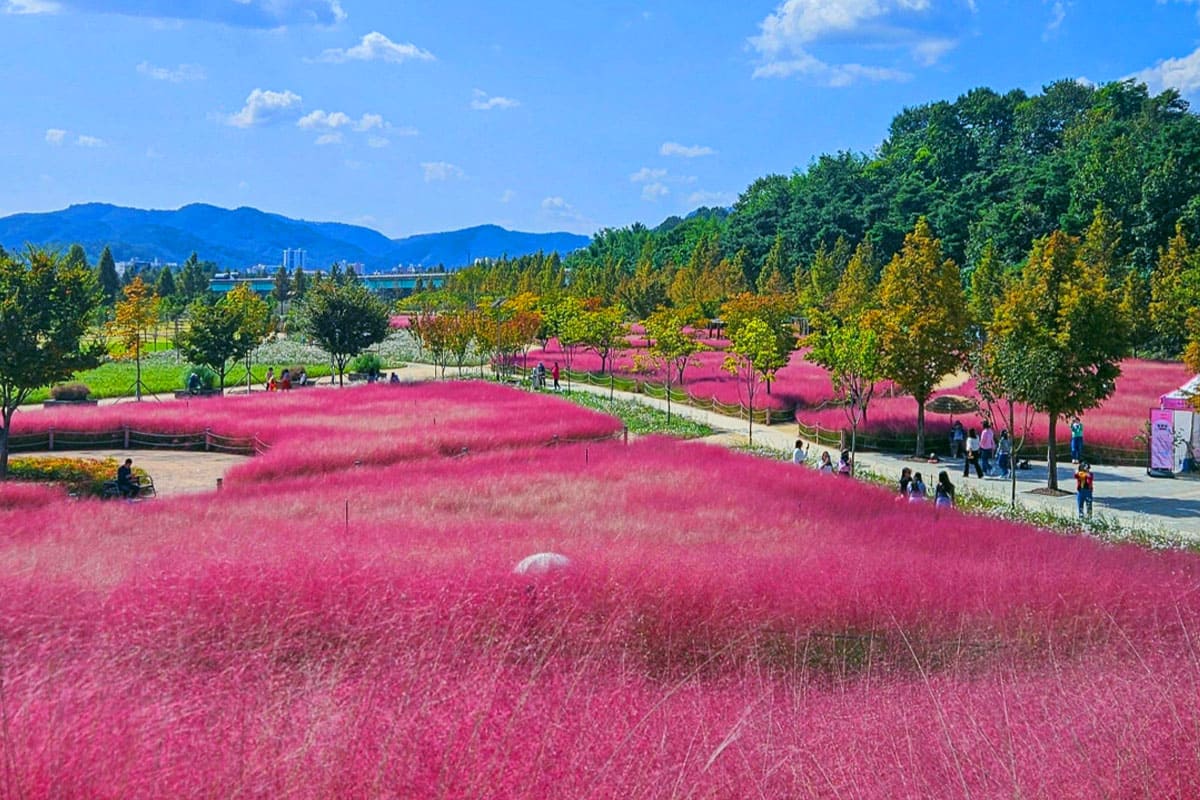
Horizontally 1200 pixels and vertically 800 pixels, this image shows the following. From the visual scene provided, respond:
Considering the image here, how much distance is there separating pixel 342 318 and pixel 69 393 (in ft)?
41.0

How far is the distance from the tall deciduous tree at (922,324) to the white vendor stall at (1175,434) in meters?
5.46

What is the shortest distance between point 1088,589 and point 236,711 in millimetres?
9700

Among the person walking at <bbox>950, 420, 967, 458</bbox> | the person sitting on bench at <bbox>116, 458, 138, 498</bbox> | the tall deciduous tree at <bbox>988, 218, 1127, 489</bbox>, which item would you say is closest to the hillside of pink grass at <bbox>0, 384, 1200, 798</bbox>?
the person sitting on bench at <bbox>116, 458, 138, 498</bbox>

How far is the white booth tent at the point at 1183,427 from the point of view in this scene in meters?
24.9

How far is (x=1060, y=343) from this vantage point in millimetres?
21734

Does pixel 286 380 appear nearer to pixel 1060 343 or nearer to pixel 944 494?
pixel 944 494

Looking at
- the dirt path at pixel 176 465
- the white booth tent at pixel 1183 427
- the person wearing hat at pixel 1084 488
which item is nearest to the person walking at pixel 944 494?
the person wearing hat at pixel 1084 488

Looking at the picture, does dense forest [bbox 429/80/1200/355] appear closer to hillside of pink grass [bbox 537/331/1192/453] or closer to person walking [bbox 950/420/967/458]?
hillside of pink grass [bbox 537/331/1192/453]

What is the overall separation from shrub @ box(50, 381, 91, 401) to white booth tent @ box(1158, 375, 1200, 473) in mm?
39873

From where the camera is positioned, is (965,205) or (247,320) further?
(965,205)

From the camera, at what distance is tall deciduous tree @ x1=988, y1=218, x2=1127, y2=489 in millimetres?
21703

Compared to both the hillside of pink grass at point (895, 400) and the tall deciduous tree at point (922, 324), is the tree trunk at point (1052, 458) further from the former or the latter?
A: the tall deciduous tree at point (922, 324)

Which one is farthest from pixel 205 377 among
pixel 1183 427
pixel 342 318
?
pixel 1183 427

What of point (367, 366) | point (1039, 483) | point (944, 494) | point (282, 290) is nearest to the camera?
point (944, 494)
